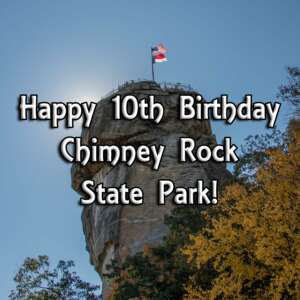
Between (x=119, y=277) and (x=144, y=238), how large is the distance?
29.9 feet

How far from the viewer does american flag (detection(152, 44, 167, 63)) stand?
4628 centimetres

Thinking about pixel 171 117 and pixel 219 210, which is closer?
pixel 219 210

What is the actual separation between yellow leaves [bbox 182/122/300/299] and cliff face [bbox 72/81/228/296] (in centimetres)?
1464

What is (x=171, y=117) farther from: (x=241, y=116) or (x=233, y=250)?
(x=233, y=250)

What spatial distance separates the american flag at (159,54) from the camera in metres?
46.3

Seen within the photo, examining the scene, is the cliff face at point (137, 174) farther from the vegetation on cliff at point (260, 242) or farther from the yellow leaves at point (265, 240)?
the yellow leaves at point (265, 240)

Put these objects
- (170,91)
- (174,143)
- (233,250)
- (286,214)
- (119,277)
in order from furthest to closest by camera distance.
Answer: (170,91), (174,143), (119,277), (233,250), (286,214)

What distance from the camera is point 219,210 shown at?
22.5m

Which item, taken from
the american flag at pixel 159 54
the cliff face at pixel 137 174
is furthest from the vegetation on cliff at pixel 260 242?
the american flag at pixel 159 54

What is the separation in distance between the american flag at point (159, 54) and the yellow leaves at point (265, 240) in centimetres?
3121

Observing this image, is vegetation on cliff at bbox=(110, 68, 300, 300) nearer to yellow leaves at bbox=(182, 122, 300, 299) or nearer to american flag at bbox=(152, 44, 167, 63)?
yellow leaves at bbox=(182, 122, 300, 299)

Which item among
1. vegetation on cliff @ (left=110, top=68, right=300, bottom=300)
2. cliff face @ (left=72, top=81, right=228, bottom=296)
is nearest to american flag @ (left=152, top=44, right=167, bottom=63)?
cliff face @ (left=72, top=81, right=228, bottom=296)

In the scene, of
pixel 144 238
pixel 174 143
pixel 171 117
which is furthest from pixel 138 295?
pixel 171 117

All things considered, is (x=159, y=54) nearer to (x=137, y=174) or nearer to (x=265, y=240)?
(x=137, y=174)
